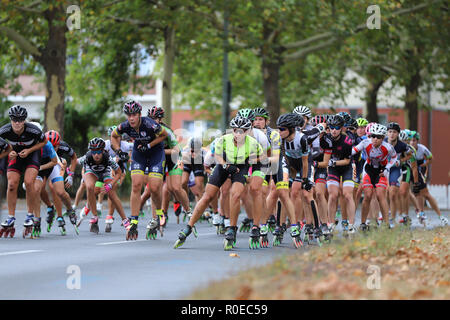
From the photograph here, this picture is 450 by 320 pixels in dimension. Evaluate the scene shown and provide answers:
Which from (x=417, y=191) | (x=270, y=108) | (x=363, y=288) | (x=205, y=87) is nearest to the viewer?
(x=363, y=288)

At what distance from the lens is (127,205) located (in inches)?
1229

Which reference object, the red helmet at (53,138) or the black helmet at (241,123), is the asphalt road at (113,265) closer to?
the red helmet at (53,138)

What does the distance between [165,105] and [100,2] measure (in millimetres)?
6253

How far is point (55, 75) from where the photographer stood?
31.1 meters

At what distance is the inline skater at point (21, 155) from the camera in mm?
15078

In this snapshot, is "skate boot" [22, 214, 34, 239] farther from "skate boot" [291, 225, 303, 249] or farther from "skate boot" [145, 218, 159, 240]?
"skate boot" [291, 225, 303, 249]

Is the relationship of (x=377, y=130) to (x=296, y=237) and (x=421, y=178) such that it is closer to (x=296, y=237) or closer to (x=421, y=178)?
(x=296, y=237)

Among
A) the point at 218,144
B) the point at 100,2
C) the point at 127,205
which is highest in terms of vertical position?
the point at 100,2

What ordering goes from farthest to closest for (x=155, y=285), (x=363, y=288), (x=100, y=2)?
(x=100, y=2) < (x=155, y=285) < (x=363, y=288)

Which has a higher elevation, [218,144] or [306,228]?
[218,144]

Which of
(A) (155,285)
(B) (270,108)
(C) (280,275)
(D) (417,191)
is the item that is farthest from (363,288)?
(B) (270,108)

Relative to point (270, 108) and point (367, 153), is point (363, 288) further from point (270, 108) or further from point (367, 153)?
point (270, 108)

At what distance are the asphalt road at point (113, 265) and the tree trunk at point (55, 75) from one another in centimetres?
1450

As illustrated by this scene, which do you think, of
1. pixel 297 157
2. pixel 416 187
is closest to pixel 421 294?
pixel 297 157
